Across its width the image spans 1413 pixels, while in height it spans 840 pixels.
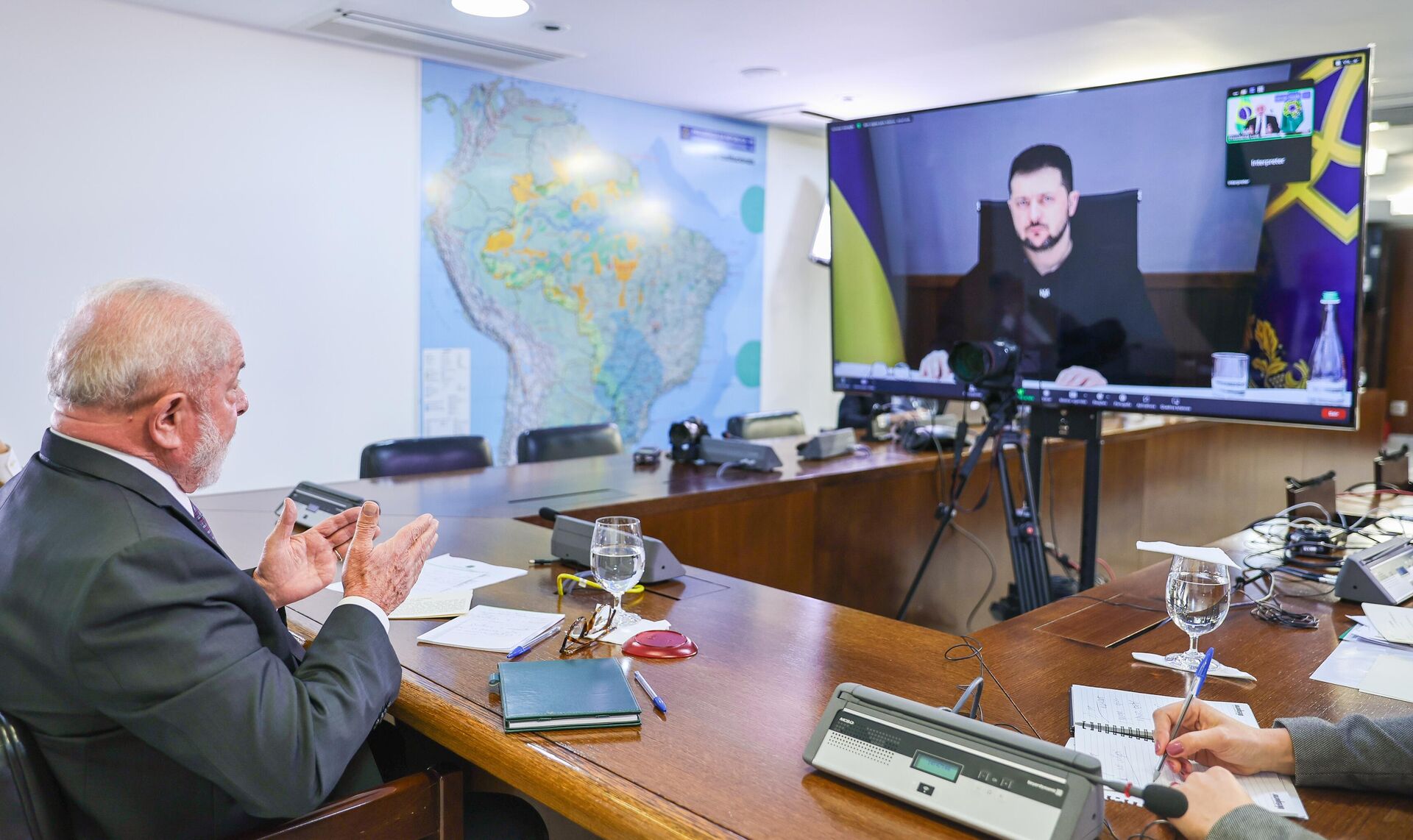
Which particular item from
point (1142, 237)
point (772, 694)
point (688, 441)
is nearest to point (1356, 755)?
point (772, 694)

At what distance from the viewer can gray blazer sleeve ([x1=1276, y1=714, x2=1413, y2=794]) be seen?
116 cm

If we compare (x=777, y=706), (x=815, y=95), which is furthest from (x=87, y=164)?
(x=777, y=706)

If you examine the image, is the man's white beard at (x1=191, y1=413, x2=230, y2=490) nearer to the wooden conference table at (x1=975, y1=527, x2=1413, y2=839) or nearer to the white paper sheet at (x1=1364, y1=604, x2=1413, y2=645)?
the wooden conference table at (x1=975, y1=527, x2=1413, y2=839)

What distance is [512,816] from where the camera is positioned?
1584 mm

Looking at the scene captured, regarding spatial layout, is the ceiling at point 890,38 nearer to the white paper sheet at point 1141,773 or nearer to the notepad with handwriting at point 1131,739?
the notepad with handwriting at point 1131,739

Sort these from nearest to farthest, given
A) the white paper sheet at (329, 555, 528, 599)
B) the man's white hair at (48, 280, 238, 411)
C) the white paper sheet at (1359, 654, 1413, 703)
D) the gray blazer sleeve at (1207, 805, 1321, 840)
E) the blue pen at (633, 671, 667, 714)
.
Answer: the gray blazer sleeve at (1207, 805, 1321, 840) < the man's white hair at (48, 280, 238, 411) < the blue pen at (633, 671, 667, 714) < the white paper sheet at (1359, 654, 1413, 703) < the white paper sheet at (329, 555, 528, 599)

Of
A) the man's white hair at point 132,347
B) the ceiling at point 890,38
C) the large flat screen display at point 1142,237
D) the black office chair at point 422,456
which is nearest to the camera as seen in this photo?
the man's white hair at point 132,347

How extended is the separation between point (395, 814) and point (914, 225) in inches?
90.9

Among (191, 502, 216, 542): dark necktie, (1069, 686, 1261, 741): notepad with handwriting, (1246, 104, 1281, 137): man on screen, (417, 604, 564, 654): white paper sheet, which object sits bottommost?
(1069, 686, 1261, 741): notepad with handwriting

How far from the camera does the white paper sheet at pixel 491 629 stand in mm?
1614

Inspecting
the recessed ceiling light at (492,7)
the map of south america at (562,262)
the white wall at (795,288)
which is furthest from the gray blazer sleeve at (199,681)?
the white wall at (795,288)

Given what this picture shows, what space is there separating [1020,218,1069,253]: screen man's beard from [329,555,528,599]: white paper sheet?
163 cm

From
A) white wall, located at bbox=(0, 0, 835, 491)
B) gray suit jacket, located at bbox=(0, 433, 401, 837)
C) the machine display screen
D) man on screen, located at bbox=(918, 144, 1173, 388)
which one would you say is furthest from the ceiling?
the machine display screen

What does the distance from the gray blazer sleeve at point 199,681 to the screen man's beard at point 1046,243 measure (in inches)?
87.0
